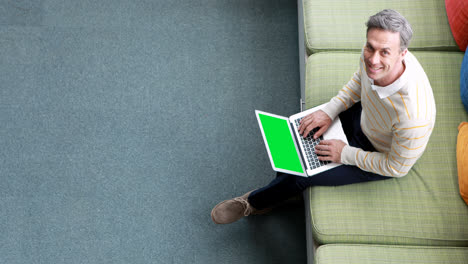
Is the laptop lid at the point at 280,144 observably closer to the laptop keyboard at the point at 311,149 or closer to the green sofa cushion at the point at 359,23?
the laptop keyboard at the point at 311,149

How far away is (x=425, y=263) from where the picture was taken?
4.66ft

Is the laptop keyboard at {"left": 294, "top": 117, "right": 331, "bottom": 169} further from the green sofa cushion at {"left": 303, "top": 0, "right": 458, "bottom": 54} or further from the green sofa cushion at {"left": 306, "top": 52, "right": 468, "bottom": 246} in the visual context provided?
the green sofa cushion at {"left": 303, "top": 0, "right": 458, "bottom": 54}

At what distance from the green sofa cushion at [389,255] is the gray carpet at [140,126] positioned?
413 mm

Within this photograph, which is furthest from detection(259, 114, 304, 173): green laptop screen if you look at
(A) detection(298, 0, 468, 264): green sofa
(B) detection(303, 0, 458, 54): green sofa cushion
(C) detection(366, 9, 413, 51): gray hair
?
(C) detection(366, 9, 413, 51): gray hair

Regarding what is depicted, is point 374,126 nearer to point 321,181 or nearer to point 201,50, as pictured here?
point 321,181

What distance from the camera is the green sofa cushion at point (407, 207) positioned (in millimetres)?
1468

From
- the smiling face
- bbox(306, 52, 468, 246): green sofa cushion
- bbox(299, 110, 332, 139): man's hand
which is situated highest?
the smiling face

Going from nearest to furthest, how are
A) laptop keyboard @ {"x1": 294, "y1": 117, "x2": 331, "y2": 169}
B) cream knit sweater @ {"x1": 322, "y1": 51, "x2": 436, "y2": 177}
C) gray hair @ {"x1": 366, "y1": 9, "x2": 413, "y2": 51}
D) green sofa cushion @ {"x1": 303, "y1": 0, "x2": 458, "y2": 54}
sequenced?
gray hair @ {"x1": 366, "y1": 9, "x2": 413, "y2": 51}
cream knit sweater @ {"x1": 322, "y1": 51, "x2": 436, "y2": 177}
laptop keyboard @ {"x1": 294, "y1": 117, "x2": 331, "y2": 169}
green sofa cushion @ {"x1": 303, "y1": 0, "x2": 458, "y2": 54}

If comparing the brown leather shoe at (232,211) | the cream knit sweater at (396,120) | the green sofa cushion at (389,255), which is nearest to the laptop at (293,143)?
the cream knit sweater at (396,120)

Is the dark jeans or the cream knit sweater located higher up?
the cream knit sweater

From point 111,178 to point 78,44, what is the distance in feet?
2.41

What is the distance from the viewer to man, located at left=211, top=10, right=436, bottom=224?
1.09 meters


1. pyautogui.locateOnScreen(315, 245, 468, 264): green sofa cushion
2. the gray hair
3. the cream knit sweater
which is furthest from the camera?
pyautogui.locateOnScreen(315, 245, 468, 264): green sofa cushion

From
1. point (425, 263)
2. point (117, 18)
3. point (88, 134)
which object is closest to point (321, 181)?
point (425, 263)
